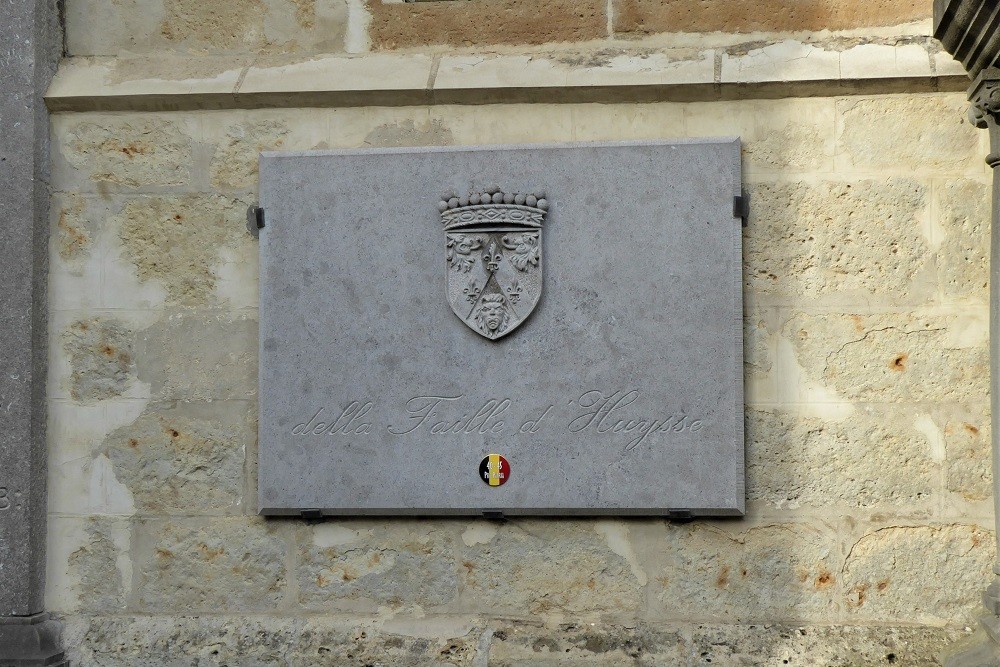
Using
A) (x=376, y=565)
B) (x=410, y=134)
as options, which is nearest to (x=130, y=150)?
(x=410, y=134)

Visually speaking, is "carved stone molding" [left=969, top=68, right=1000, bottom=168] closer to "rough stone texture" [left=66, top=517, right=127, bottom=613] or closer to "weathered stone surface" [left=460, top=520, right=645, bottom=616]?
"weathered stone surface" [left=460, top=520, right=645, bottom=616]

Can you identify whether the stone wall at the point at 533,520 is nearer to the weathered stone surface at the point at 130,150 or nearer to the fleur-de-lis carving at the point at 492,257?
the weathered stone surface at the point at 130,150

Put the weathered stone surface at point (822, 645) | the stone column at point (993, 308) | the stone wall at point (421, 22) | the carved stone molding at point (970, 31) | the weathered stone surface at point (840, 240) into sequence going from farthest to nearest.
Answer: the stone wall at point (421, 22) → the weathered stone surface at point (840, 240) → the weathered stone surface at point (822, 645) → the stone column at point (993, 308) → the carved stone molding at point (970, 31)

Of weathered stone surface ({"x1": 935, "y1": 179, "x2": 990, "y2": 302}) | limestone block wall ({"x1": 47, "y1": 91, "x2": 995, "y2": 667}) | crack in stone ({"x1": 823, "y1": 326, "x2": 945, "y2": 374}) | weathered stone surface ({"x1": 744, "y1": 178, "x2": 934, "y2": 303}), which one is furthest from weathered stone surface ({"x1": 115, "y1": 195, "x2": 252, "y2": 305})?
weathered stone surface ({"x1": 935, "y1": 179, "x2": 990, "y2": 302})

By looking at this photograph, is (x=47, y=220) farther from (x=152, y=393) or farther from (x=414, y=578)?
(x=414, y=578)

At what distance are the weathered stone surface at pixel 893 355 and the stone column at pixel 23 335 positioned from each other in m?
2.46

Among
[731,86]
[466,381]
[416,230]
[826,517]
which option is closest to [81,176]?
[416,230]

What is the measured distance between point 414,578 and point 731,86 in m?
1.87

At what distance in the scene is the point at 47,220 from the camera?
370 centimetres

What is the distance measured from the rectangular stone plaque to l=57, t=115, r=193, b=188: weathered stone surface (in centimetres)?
40

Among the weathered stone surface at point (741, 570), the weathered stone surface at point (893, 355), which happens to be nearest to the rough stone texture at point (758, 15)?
the weathered stone surface at point (893, 355)

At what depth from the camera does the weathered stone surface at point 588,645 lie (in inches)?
134

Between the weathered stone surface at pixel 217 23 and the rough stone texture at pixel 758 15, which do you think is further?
the weathered stone surface at pixel 217 23

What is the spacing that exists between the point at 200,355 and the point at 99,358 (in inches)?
13.6
